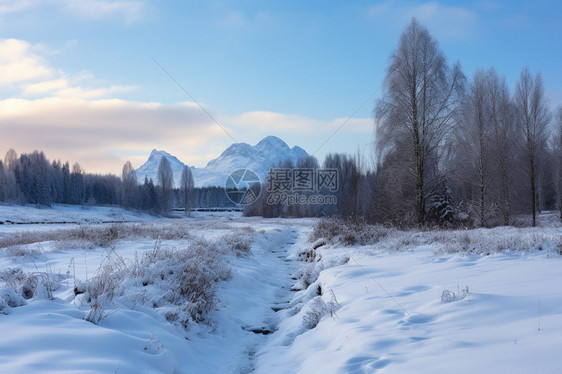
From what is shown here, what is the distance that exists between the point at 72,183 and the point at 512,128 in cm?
9317

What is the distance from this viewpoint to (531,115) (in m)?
24.5

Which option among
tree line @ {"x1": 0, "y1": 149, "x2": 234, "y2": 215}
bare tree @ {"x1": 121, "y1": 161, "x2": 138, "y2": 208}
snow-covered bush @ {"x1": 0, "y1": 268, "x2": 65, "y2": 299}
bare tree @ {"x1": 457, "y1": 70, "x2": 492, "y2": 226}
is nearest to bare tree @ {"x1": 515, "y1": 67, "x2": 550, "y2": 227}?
bare tree @ {"x1": 457, "y1": 70, "x2": 492, "y2": 226}

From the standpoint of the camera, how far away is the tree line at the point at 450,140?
1666 cm

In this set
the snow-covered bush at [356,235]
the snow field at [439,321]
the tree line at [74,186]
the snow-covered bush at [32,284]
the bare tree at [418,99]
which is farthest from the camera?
the tree line at [74,186]

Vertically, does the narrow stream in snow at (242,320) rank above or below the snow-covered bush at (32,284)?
below

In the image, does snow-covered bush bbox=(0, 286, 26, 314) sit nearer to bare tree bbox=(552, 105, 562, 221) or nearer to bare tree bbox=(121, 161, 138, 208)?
bare tree bbox=(552, 105, 562, 221)

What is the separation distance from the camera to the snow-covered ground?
10.1 feet

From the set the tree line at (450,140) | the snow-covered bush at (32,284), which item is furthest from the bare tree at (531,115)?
the snow-covered bush at (32,284)

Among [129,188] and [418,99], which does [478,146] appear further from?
[129,188]

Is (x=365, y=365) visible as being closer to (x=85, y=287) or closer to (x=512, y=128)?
(x=85, y=287)

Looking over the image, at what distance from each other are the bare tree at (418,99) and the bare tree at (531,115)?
1114 cm

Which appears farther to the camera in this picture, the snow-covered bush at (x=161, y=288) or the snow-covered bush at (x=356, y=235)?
the snow-covered bush at (x=356, y=235)

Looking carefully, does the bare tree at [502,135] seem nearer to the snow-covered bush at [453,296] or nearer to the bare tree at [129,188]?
the snow-covered bush at [453,296]

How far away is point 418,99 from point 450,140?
343cm
